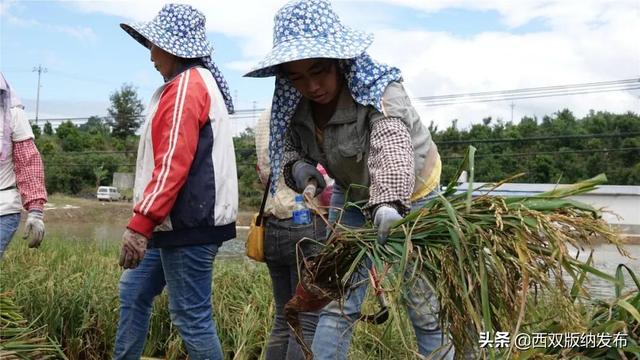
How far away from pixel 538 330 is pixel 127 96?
141 ft

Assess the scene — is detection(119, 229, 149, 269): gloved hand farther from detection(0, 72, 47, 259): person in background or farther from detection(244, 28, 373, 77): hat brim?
detection(0, 72, 47, 259): person in background

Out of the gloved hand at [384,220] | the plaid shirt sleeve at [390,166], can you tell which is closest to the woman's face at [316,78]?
the plaid shirt sleeve at [390,166]

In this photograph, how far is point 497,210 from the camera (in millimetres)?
1499

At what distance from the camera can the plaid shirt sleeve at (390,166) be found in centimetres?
174

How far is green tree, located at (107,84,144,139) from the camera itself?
42.3 meters

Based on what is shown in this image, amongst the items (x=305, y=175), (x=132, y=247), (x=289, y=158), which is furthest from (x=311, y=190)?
(x=132, y=247)

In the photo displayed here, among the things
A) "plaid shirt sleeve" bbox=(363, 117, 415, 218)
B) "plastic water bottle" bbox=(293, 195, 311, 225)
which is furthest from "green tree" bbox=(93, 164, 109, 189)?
"plaid shirt sleeve" bbox=(363, 117, 415, 218)

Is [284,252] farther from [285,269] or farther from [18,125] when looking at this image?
[18,125]

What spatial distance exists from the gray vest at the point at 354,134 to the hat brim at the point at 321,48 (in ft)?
0.50

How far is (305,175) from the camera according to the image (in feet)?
7.07

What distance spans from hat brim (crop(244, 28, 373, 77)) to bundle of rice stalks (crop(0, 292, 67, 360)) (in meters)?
1.44

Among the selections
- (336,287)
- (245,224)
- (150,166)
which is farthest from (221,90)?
(245,224)

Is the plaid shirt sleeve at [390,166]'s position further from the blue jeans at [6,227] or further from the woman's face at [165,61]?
the blue jeans at [6,227]

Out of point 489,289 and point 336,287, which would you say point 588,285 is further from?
point 336,287
